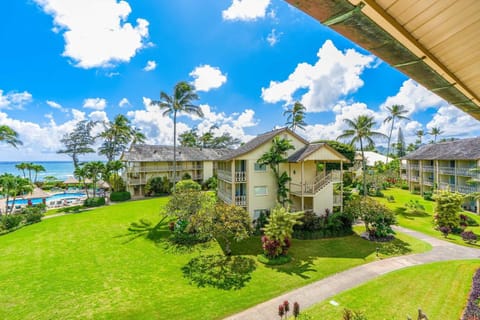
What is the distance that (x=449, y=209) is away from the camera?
19156 millimetres

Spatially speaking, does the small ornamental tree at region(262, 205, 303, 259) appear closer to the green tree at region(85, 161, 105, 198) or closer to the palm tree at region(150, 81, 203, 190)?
the palm tree at region(150, 81, 203, 190)

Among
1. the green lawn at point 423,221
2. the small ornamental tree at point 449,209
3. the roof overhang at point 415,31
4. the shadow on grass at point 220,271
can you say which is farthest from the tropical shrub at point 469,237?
the roof overhang at point 415,31

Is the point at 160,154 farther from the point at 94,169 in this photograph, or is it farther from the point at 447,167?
the point at 447,167

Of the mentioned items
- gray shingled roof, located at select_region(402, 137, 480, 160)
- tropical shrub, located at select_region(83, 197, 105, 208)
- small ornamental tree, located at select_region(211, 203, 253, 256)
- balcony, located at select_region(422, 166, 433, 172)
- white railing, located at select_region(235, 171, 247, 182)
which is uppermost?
gray shingled roof, located at select_region(402, 137, 480, 160)

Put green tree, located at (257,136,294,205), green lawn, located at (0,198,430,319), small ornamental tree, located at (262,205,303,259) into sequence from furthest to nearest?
1. green tree, located at (257,136,294,205)
2. small ornamental tree, located at (262,205,303,259)
3. green lawn, located at (0,198,430,319)

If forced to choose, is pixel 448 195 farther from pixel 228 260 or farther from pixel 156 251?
pixel 156 251

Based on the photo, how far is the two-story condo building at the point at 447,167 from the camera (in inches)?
1046

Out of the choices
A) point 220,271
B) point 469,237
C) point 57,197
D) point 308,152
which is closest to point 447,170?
point 469,237

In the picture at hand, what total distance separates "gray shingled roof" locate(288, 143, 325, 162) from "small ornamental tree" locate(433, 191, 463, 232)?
12.0 meters

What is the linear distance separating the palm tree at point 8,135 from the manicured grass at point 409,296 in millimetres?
36057

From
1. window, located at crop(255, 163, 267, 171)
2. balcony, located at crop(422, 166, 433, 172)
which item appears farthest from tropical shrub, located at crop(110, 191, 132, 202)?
balcony, located at crop(422, 166, 433, 172)

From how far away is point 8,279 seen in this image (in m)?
13.1

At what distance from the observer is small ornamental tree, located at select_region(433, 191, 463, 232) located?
61.7 feet


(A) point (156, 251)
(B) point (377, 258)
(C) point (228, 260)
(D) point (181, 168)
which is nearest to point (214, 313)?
(C) point (228, 260)
